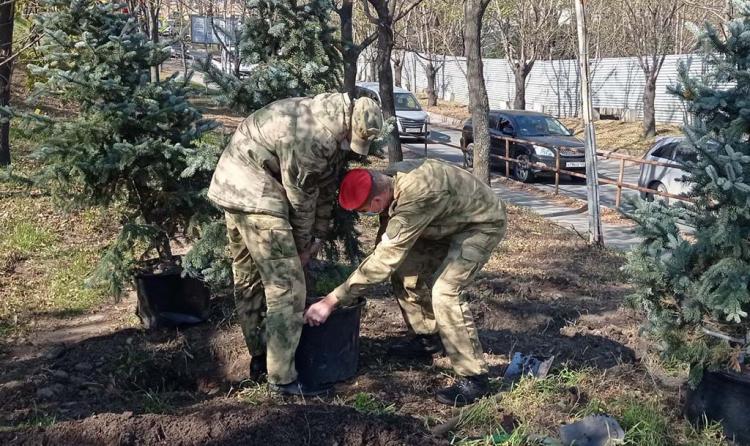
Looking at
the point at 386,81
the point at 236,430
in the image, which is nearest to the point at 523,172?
the point at 386,81

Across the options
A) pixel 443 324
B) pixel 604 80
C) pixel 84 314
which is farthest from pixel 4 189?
pixel 604 80

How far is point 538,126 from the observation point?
17703 millimetres

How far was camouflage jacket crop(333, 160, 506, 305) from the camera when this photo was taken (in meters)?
3.96

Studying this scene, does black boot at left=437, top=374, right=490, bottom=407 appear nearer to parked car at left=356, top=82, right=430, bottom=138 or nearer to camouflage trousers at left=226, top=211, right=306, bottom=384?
camouflage trousers at left=226, top=211, right=306, bottom=384

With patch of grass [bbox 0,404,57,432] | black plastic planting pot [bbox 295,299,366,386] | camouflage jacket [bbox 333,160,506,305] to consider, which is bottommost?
patch of grass [bbox 0,404,57,432]

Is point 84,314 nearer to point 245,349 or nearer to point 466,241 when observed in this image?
point 245,349

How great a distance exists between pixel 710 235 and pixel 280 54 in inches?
118

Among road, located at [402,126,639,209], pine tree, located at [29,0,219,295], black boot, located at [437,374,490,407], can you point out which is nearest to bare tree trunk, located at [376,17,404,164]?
road, located at [402,126,639,209]

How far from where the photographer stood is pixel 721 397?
3834 mm

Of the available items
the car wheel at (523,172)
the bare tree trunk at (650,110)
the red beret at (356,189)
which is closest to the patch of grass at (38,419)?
the red beret at (356,189)

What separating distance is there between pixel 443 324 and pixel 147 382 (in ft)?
6.54

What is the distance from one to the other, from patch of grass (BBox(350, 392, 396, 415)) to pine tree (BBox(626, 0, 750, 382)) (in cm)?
153

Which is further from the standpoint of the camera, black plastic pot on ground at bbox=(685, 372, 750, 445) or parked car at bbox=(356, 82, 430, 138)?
parked car at bbox=(356, 82, 430, 138)

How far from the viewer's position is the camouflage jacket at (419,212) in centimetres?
396
